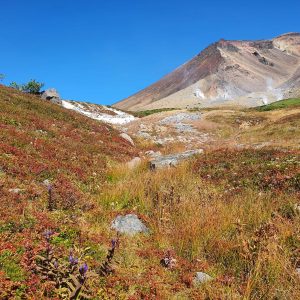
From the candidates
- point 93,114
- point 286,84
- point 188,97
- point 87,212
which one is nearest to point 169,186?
point 87,212

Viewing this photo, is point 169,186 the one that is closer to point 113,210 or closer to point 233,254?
point 113,210

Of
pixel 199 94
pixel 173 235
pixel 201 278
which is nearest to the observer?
pixel 201 278

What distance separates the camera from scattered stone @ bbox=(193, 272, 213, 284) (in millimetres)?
6504

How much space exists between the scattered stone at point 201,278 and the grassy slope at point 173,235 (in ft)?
0.48

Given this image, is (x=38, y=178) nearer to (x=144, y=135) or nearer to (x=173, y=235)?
(x=173, y=235)

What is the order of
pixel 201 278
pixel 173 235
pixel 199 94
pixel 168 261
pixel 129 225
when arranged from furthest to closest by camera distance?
1. pixel 199 94
2. pixel 129 225
3. pixel 173 235
4. pixel 168 261
5. pixel 201 278

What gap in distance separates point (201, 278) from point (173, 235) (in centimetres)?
163

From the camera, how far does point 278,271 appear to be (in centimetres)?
634

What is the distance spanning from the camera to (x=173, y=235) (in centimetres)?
812

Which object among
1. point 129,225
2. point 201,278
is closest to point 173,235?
point 129,225

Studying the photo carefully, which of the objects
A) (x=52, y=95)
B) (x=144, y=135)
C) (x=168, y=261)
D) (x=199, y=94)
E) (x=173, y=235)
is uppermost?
(x=199, y=94)

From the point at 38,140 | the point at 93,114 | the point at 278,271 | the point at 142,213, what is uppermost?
the point at 93,114

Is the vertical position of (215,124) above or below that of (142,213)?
above

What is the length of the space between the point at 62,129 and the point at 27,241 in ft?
59.5
